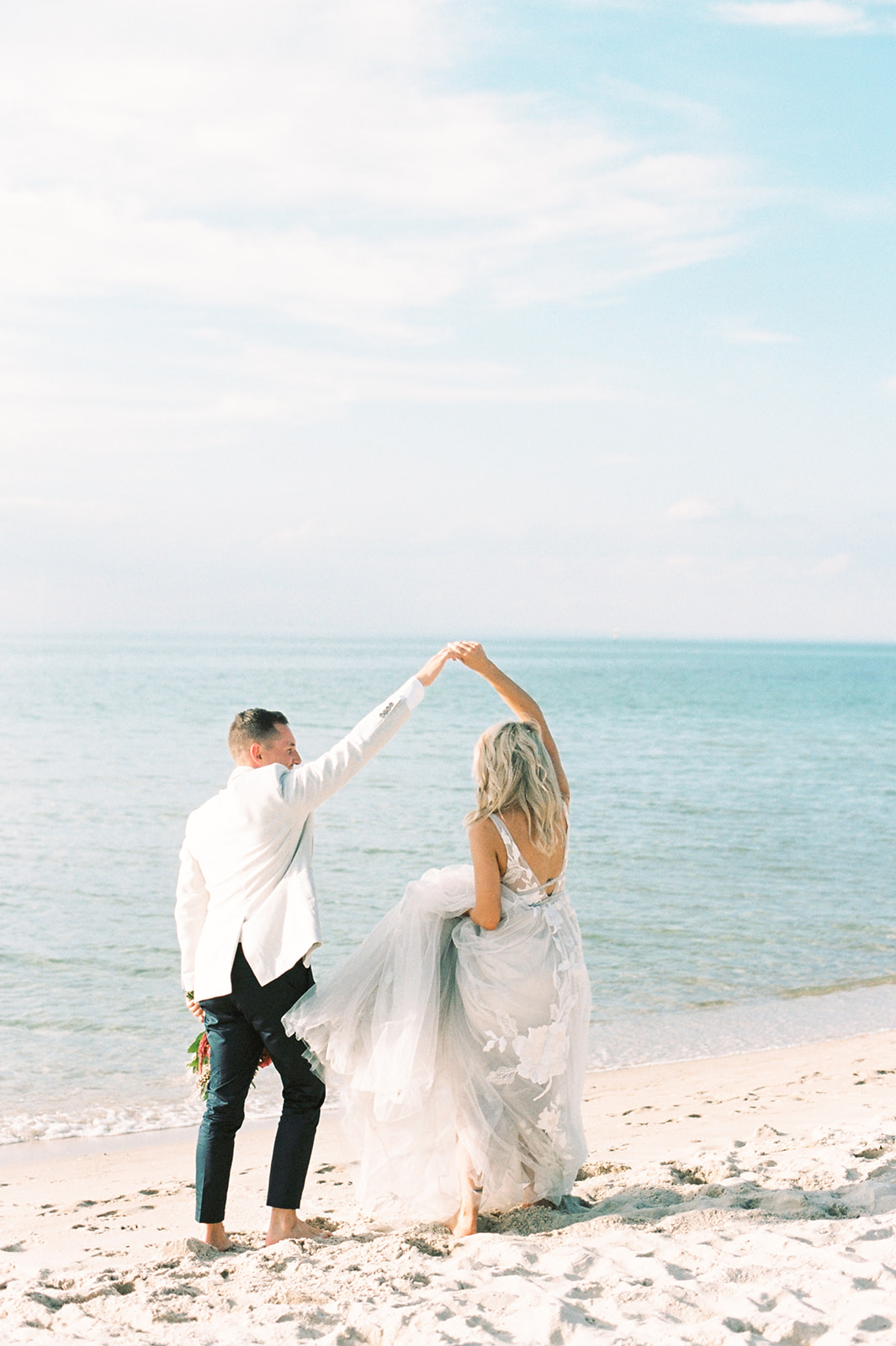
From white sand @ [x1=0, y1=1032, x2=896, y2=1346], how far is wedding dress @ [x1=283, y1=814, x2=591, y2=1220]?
267mm

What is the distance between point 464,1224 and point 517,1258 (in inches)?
18.0

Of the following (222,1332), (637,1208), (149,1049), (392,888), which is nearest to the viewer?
(222,1332)

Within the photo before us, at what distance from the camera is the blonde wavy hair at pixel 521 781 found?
161 inches

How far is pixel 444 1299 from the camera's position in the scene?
3.45m

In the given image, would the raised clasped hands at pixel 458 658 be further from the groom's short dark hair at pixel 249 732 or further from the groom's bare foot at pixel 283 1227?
the groom's bare foot at pixel 283 1227

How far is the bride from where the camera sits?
4172 mm

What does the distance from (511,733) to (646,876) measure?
10.6m

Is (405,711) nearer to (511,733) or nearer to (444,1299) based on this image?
(511,733)

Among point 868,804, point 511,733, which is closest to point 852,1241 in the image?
point 511,733

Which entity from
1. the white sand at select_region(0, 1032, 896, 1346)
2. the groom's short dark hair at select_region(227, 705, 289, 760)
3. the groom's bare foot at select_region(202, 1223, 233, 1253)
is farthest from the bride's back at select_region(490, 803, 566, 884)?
the groom's bare foot at select_region(202, 1223, 233, 1253)

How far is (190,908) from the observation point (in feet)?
14.0

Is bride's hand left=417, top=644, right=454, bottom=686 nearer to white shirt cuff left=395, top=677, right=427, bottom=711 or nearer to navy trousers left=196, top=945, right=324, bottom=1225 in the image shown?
white shirt cuff left=395, top=677, right=427, bottom=711

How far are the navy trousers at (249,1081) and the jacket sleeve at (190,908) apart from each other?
0.76 feet

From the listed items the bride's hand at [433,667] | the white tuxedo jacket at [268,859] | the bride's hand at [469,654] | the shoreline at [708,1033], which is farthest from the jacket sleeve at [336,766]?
the shoreline at [708,1033]
